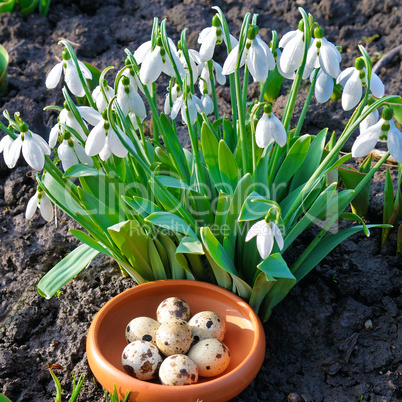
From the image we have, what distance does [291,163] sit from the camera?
1865 mm

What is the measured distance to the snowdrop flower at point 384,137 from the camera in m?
1.33

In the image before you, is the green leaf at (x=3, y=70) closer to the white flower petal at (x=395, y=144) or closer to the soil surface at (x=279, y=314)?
the soil surface at (x=279, y=314)

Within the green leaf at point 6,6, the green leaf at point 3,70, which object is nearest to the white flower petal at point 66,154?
the green leaf at point 3,70

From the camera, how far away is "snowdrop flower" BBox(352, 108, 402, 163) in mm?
1330

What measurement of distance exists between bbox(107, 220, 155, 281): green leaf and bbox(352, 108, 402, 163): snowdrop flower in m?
0.75

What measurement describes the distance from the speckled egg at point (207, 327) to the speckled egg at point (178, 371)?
0.42ft

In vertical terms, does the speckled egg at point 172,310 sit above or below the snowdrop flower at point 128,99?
below

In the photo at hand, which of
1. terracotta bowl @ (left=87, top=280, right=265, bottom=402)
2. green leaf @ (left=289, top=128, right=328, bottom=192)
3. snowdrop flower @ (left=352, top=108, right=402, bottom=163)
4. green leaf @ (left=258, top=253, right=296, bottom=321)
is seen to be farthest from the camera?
green leaf @ (left=289, top=128, right=328, bottom=192)

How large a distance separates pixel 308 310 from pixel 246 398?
1.31 feet

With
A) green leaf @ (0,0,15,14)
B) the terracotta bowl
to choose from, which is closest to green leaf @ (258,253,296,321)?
the terracotta bowl

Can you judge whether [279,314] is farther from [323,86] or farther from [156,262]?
[323,86]

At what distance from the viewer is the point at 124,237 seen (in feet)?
5.58

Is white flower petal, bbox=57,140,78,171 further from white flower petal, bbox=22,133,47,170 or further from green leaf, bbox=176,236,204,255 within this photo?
green leaf, bbox=176,236,204,255

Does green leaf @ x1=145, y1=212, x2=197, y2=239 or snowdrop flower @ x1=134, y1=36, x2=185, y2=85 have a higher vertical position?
snowdrop flower @ x1=134, y1=36, x2=185, y2=85
